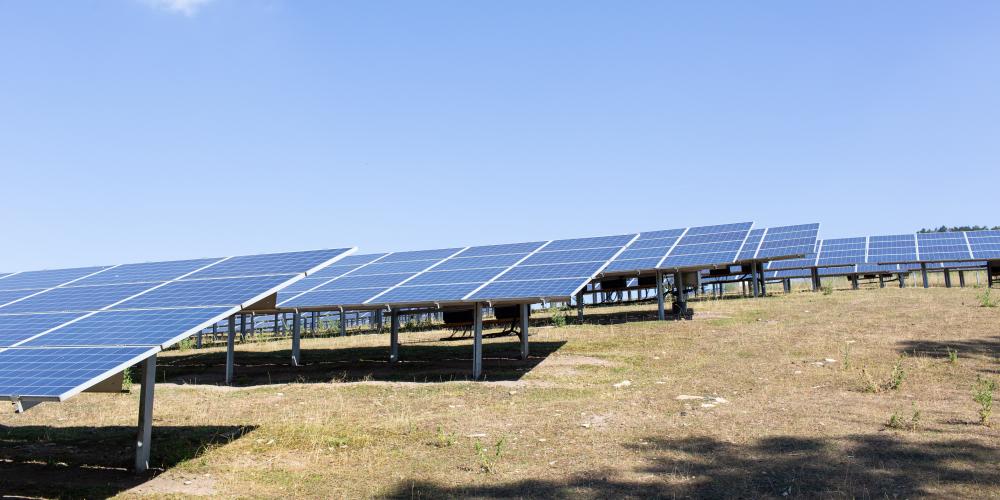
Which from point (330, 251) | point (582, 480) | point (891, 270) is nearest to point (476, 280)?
point (330, 251)

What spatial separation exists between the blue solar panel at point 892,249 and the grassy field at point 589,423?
18274 millimetres

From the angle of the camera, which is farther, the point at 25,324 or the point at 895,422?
the point at 25,324

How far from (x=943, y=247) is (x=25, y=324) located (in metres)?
43.9

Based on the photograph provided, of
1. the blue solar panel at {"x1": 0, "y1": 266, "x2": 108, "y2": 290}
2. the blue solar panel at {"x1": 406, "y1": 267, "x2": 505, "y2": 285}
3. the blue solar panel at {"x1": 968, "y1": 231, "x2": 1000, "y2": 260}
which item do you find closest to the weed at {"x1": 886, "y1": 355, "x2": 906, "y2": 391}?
the blue solar panel at {"x1": 406, "y1": 267, "x2": 505, "y2": 285}

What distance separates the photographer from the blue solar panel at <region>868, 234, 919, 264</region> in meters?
39.5

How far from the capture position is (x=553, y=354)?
20531 mm

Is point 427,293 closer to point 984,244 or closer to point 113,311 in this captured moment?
point 113,311

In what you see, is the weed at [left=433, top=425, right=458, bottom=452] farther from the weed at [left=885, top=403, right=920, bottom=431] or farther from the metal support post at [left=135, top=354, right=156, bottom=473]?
the weed at [left=885, top=403, right=920, bottom=431]

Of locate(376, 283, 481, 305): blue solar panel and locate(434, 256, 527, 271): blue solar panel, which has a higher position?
locate(434, 256, 527, 271): blue solar panel

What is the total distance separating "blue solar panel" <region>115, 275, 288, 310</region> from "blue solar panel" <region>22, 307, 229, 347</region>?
0.40m

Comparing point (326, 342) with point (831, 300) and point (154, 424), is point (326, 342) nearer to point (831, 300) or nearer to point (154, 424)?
point (154, 424)

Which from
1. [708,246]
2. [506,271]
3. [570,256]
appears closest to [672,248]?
[708,246]

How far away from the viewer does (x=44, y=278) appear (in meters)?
18.5

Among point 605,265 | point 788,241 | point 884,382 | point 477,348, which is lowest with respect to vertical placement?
point 884,382
